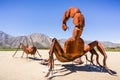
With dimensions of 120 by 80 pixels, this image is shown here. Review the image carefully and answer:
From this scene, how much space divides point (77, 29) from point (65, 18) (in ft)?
4.34

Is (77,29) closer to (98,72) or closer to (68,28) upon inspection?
(68,28)

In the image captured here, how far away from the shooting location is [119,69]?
1473 centimetres

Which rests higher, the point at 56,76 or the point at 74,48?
the point at 74,48

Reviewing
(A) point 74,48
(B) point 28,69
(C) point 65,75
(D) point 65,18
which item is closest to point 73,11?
(D) point 65,18

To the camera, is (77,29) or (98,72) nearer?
(77,29)

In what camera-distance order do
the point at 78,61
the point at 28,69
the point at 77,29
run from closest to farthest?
1. the point at 77,29
2. the point at 28,69
3. the point at 78,61

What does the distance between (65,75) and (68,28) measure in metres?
2.38

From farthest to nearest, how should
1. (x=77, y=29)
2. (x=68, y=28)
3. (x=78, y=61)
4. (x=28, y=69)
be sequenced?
(x=78, y=61), (x=28, y=69), (x=68, y=28), (x=77, y=29)

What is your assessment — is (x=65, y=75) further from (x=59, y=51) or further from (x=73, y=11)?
(x=73, y=11)

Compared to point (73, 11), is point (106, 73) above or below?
below

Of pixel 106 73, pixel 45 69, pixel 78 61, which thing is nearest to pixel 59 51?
pixel 45 69

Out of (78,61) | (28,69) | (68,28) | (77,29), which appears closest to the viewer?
(77,29)

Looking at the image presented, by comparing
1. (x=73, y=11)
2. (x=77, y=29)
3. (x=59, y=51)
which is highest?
(x=73, y=11)

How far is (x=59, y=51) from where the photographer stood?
12414 millimetres
